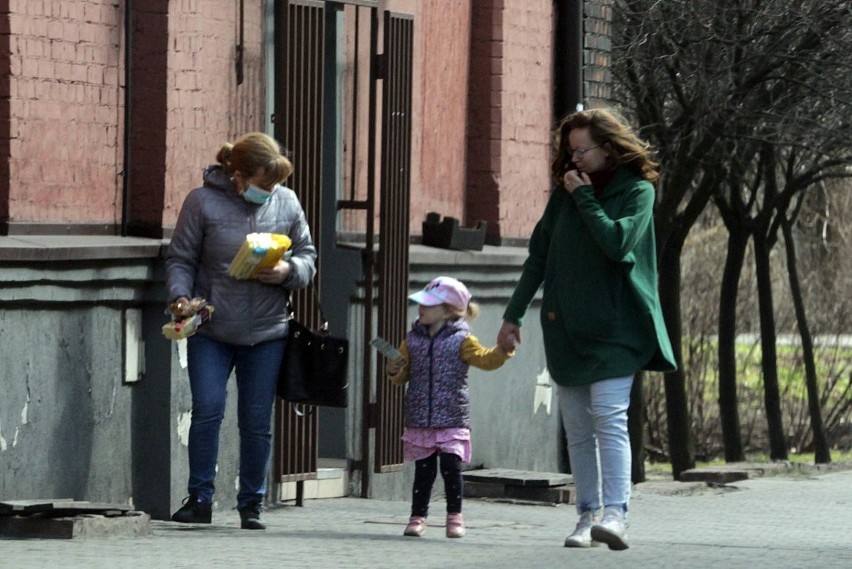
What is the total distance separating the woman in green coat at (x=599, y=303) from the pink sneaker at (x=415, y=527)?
79cm

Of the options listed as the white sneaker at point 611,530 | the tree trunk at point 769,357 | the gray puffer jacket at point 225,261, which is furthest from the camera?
the tree trunk at point 769,357

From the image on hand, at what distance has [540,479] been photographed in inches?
453

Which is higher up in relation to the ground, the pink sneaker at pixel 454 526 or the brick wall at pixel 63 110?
the brick wall at pixel 63 110

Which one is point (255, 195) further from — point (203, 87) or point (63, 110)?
point (203, 87)

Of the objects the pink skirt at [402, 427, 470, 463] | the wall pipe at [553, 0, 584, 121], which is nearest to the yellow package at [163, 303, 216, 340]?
the pink skirt at [402, 427, 470, 463]

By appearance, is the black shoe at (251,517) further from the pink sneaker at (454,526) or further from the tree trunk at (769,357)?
the tree trunk at (769,357)

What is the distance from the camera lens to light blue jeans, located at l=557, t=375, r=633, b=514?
8039 millimetres

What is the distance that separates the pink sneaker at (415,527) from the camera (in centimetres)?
879

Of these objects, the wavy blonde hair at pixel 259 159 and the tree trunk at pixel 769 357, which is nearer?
the wavy blonde hair at pixel 259 159

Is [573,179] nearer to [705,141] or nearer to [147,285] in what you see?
[147,285]

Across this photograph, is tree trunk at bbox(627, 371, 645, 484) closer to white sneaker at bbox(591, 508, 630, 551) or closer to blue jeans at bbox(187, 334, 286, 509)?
blue jeans at bbox(187, 334, 286, 509)

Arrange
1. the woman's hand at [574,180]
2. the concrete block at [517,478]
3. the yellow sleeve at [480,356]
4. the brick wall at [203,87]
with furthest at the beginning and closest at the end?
the concrete block at [517,478] → the brick wall at [203,87] → the yellow sleeve at [480,356] → the woman's hand at [574,180]

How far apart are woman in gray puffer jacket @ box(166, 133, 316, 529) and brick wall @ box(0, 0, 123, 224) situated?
2.22 ft

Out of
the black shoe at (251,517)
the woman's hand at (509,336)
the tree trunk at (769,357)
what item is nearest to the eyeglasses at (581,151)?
the woman's hand at (509,336)
